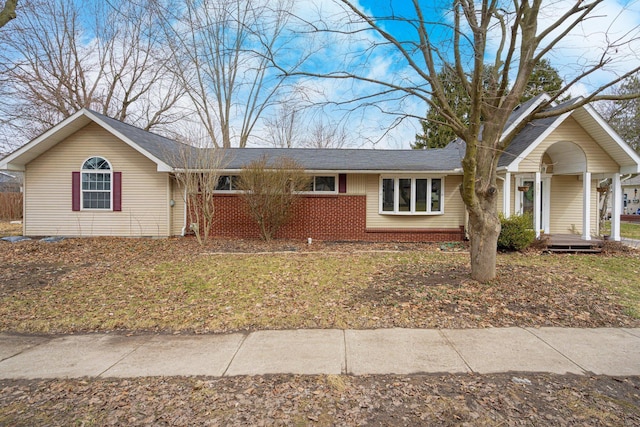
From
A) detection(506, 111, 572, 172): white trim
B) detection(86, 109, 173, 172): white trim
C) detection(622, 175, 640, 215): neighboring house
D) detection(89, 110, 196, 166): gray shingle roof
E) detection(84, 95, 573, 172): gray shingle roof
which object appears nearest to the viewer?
detection(506, 111, 572, 172): white trim

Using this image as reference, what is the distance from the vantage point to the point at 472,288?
19.2 ft

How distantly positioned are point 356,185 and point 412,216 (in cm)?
257

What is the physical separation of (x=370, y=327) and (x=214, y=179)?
8.44 m

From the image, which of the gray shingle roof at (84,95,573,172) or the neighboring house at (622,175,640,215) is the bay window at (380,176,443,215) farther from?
the neighboring house at (622,175,640,215)

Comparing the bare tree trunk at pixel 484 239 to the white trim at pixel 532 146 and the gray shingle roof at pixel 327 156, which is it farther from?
the gray shingle roof at pixel 327 156

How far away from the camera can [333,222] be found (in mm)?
12773

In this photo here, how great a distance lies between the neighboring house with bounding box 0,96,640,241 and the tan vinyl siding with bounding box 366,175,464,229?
40 mm

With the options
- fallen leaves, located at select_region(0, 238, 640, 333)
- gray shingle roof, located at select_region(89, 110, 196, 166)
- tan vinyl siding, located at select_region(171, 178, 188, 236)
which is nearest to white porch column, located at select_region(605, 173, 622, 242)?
fallen leaves, located at select_region(0, 238, 640, 333)

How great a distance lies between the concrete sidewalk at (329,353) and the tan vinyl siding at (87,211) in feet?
28.9

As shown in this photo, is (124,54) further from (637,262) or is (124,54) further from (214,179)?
(637,262)

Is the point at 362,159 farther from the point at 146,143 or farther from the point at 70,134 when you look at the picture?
the point at 70,134

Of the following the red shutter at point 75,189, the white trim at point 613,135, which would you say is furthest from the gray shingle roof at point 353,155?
the red shutter at point 75,189

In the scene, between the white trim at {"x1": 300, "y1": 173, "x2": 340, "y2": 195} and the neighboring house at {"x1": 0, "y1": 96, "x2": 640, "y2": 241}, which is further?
the white trim at {"x1": 300, "y1": 173, "x2": 340, "y2": 195}

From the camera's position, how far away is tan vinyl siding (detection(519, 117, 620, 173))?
428 inches
